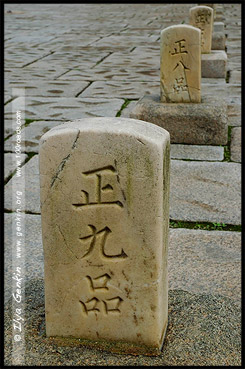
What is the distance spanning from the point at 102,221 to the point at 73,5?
1621cm

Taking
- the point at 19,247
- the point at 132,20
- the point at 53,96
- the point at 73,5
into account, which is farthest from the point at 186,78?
the point at 73,5

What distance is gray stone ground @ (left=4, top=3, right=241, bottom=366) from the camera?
1.91m

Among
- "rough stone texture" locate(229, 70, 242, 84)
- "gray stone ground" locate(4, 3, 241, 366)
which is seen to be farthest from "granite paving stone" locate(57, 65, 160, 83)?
"rough stone texture" locate(229, 70, 242, 84)

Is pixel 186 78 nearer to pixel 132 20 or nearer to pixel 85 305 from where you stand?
pixel 85 305

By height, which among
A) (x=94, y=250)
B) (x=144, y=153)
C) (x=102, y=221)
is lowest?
(x=94, y=250)

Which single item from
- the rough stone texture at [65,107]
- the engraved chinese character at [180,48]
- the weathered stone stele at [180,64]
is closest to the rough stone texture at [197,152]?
the weathered stone stele at [180,64]

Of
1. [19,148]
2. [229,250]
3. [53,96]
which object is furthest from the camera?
[53,96]

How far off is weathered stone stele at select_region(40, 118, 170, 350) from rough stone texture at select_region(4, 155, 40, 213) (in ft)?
4.73

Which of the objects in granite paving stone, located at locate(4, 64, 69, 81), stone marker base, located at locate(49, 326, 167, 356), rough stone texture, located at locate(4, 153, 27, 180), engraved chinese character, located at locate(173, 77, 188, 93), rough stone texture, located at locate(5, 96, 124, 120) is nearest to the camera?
stone marker base, located at locate(49, 326, 167, 356)

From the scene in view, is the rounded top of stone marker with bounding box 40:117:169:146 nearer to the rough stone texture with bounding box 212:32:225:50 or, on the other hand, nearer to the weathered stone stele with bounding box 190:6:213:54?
the weathered stone stele with bounding box 190:6:213:54

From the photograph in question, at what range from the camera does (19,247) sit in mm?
2777

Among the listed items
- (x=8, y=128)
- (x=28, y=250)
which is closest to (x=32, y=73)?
(x=8, y=128)

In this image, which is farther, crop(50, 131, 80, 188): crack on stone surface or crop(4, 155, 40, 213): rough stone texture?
crop(4, 155, 40, 213): rough stone texture

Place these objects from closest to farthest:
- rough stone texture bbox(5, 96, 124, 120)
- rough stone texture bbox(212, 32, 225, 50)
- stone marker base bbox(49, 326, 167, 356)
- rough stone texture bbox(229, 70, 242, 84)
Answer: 1. stone marker base bbox(49, 326, 167, 356)
2. rough stone texture bbox(5, 96, 124, 120)
3. rough stone texture bbox(229, 70, 242, 84)
4. rough stone texture bbox(212, 32, 225, 50)
